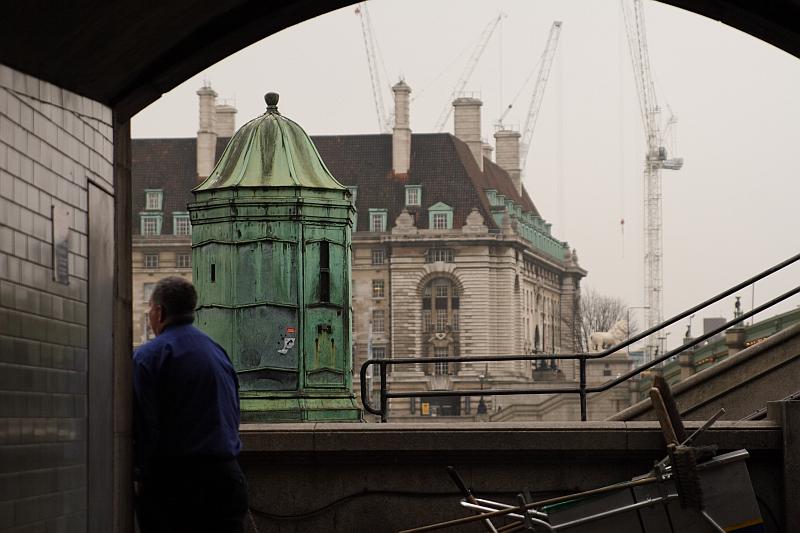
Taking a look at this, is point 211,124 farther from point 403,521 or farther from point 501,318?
point 403,521

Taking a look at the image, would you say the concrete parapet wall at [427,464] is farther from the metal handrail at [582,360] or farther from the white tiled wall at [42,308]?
the white tiled wall at [42,308]

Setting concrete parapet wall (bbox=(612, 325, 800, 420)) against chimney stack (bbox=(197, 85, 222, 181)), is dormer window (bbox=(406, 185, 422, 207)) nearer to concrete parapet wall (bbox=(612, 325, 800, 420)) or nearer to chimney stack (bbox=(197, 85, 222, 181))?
chimney stack (bbox=(197, 85, 222, 181))

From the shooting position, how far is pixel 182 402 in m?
5.89

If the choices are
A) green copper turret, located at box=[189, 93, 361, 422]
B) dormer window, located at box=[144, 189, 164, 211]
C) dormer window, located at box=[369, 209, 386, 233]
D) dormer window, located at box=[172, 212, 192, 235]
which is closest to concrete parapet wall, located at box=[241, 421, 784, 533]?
green copper turret, located at box=[189, 93, 361, 422]

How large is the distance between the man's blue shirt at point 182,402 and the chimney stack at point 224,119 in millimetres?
121738

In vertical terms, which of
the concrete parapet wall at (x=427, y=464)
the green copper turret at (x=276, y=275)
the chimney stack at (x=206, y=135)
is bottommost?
the concrete parapet wall at (x=427, y=464)

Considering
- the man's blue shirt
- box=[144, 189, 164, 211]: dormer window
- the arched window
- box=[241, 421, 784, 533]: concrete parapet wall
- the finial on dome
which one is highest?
box=[144, 189, 164, 211]: dormer window

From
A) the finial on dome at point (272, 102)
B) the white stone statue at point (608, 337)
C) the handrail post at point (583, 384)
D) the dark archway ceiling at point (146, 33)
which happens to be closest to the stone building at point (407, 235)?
the white stone statue at point (608, 337)

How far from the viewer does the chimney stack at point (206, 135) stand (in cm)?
12375

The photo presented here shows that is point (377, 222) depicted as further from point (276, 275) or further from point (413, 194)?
point (276, 275)

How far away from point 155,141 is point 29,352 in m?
126

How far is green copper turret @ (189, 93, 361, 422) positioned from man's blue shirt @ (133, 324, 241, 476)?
8.74 m

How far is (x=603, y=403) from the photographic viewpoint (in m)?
72.6

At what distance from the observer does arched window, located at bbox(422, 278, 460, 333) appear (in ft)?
430
